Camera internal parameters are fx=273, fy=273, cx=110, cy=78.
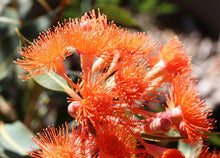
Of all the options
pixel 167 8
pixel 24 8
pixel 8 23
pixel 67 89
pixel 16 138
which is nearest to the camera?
pixel 67 89

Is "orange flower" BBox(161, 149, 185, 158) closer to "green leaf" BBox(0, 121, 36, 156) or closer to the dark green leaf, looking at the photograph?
"green leaf" BBox(0, 121, 36, 156)

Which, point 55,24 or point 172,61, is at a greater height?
point 55,24

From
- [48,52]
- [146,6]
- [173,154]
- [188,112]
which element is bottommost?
[173,154]

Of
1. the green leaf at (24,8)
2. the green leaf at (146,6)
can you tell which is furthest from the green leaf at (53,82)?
the green leaf at (146,6)

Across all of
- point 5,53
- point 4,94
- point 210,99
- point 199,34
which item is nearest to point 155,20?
point 199,34

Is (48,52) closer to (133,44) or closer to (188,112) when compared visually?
(133,44)

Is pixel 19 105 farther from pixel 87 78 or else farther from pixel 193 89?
pixel 193 89

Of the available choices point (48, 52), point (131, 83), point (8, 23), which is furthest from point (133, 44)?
point (8, 23)
